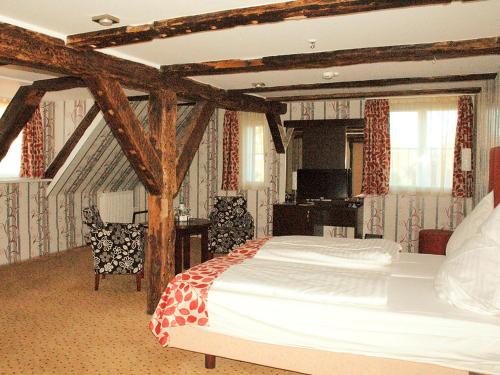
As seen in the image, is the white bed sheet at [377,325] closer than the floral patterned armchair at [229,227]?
Yes

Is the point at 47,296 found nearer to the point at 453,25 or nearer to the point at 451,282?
the point at 451,282

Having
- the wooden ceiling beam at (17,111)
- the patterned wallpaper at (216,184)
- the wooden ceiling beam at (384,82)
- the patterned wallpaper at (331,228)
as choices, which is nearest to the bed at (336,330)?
the wooden ceiling beam at (384,82)

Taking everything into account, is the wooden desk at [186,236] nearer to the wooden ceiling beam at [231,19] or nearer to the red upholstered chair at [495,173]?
the wooden ceiling beam at [231,19]

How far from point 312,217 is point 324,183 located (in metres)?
0.58

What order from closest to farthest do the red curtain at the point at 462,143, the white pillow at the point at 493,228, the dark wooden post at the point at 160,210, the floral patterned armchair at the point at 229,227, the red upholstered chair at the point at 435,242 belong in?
the white pillow at the point at 493,228 → the dark wooden post at the point at 160,210 → the red upholstered chair at the point at 435,242 → the red curtain at the point at 462,143 → the floral patterned armchair at the point at 229,227

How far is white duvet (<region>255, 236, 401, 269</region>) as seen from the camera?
347 cm

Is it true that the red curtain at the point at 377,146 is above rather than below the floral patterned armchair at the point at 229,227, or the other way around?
above

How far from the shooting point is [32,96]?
209 inches

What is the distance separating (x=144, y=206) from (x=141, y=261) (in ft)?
11.8

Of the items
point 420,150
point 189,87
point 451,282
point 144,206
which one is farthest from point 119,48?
point 144,206

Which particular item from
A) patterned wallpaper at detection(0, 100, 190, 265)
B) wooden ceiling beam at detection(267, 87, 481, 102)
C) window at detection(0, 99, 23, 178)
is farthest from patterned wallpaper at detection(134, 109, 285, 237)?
window at detection(0, 99, 23, 178)

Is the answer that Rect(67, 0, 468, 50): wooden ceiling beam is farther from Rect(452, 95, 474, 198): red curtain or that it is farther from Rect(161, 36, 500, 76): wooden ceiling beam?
Rect(452, 95, 474, 198): red curtain

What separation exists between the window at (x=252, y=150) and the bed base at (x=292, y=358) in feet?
14.7

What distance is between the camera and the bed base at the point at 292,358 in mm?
2544
